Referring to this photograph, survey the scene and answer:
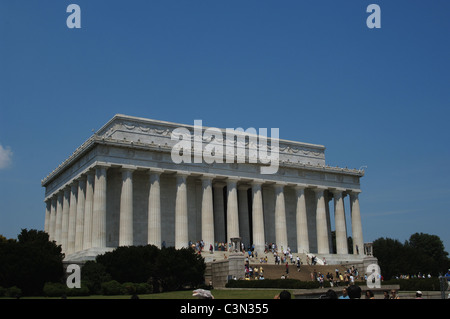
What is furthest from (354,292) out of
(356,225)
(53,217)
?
(53,217)

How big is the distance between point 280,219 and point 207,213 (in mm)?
11850

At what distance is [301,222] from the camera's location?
7681 cm

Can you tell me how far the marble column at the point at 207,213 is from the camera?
67938mm

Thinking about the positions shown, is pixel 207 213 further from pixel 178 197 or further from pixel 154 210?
pixel 154 210

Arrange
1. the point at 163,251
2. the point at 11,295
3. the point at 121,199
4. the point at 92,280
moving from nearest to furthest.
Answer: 1. the point at 11,295
2. the point at 92,280
3. the point at 163,251
4. the point at 121,199

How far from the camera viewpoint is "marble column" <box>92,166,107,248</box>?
60875mm

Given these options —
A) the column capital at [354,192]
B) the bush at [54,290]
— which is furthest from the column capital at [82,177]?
the column capital at [354,192]

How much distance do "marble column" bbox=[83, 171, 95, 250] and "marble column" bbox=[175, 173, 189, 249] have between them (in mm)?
10725

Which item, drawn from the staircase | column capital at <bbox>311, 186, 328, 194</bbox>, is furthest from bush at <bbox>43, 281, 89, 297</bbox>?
column capital at <bbox>311, 186, 328, 194</bbox>

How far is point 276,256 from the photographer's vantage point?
64438 millimetres

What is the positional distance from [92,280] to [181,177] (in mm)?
23753

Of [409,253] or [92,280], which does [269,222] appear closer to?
[409,253]
